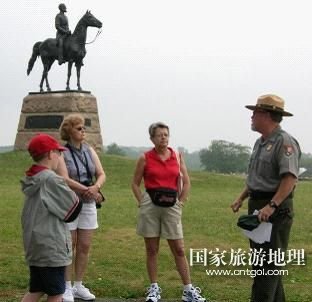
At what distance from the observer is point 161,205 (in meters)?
4.91

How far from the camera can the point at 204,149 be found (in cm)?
9119

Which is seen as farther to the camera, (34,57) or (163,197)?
(34,57)

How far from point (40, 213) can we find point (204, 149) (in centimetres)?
8790

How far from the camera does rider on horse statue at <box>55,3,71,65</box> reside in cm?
2406

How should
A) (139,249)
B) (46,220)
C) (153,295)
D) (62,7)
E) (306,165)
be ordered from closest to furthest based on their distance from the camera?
(46,220) < (153,295) < (139,249) < (62,7) < (306,165)

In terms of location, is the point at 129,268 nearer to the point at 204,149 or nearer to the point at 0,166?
the point at 0,166

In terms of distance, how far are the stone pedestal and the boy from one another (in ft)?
65.7

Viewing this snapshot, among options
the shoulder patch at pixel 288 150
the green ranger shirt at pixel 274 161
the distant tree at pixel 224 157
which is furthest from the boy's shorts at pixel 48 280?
the distant tree at pixel 224 157

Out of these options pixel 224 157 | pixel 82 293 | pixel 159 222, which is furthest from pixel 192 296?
pixel 224 157

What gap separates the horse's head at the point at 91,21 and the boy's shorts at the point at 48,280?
69.1 feet

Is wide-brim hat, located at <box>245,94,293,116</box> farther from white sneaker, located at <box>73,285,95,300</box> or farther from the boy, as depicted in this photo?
white sneaker, located at <box>73,285,95,300</box>

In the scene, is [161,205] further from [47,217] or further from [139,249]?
[139,249]

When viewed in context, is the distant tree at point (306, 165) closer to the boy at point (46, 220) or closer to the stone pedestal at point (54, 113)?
the boy at point (46, 220)

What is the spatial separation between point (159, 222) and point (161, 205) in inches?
6.6
